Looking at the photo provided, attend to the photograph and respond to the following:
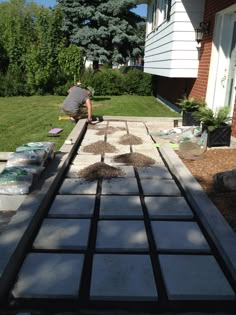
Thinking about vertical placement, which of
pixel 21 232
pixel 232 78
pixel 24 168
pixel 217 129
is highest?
pixel 232 78

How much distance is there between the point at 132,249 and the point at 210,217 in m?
0.85

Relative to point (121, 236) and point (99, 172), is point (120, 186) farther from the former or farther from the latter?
point (121, 236)

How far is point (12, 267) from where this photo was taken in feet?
7.89

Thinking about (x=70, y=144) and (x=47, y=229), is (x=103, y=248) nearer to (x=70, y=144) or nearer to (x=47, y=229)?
(x=47, y=229)

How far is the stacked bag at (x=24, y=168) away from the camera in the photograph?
142 inches

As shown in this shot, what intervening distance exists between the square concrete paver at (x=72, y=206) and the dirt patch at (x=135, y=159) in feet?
4.98

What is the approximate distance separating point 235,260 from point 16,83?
16.4 meters

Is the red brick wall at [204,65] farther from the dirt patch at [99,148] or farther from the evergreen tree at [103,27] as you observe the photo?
the evergreen tree at [103,27]

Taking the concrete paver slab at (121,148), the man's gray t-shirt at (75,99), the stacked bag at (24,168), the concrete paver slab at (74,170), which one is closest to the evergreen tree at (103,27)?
the man's gray t-shirt at (75,99)

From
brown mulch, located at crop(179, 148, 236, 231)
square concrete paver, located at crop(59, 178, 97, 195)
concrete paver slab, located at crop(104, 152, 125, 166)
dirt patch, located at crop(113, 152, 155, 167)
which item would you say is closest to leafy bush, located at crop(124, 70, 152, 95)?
brown mulch, located at crop(179, 148, 236, 231)

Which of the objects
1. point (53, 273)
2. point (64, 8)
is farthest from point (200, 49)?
point (64, 8)

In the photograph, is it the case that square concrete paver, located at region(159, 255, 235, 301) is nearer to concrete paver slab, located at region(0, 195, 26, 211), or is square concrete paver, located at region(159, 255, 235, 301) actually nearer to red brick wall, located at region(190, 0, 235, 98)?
concrete paver slab, located at region(0, 195, 26, 211)

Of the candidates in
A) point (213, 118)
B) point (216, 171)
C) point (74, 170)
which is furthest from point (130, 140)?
point (216, 171)

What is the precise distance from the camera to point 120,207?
3561 mm
